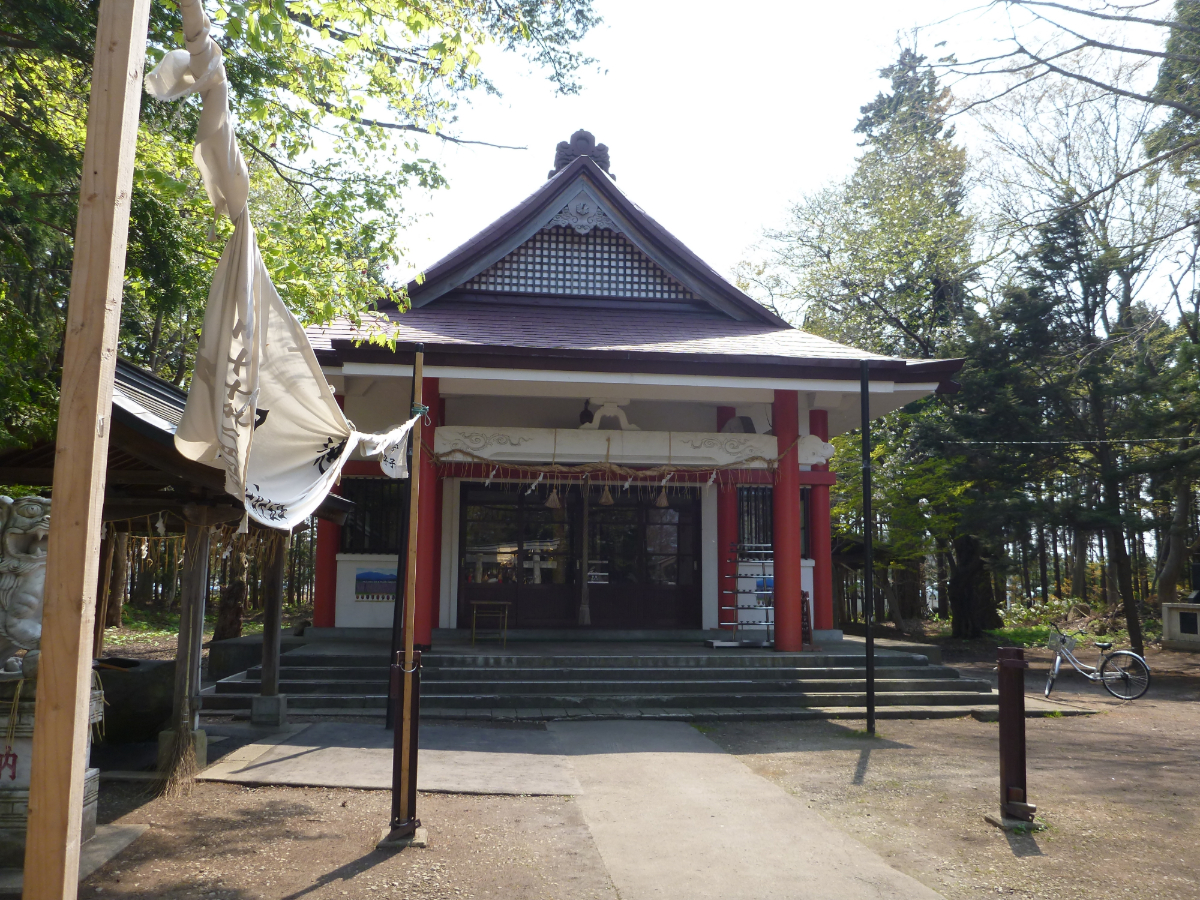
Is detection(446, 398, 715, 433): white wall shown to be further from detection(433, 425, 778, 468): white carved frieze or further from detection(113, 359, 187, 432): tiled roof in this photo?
detection(113, 359, 187, 432): tiled roof

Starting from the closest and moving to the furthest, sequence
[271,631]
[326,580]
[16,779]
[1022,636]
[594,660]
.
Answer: [16,779] < [271,631] < [594,660] < [326,580] < [1022,636]

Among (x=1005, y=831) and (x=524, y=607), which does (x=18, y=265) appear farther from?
(x=1005, y=831)

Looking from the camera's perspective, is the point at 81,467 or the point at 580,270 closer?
the point at 81,467

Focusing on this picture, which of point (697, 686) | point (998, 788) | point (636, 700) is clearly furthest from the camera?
point (697, 686)

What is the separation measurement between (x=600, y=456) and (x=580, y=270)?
4243 millimetres

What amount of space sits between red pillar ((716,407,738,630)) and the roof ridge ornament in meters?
5.39

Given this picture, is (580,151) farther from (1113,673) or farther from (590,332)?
(1113,673)

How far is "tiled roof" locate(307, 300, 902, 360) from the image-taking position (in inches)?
456

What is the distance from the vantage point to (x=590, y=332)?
12.7m

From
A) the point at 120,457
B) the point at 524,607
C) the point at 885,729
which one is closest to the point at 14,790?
the point at 120,457

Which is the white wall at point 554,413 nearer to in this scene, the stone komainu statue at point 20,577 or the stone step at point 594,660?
the stone step at point 594,660

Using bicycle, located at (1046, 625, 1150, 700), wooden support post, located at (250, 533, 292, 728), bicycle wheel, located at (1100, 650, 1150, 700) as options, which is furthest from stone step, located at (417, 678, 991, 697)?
bicycle wheel, located at (1100, 650, 1150, 700)

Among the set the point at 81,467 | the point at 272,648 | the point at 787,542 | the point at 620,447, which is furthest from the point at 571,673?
the point at 81,467

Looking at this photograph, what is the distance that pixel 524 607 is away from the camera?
14.4m
